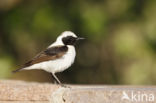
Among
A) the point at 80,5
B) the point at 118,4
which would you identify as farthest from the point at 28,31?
the point at 118,4

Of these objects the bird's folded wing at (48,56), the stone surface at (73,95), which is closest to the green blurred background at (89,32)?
the bird's folded wing at (48,56)

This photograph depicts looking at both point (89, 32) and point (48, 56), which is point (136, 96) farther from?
point (89, 32)

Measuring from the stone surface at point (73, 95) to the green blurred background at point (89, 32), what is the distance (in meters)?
4.43

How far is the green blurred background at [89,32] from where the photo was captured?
1020 centimetres

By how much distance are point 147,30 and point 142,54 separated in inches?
18.8

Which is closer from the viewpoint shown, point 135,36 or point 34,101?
point 34,101

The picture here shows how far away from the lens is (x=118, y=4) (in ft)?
34.9

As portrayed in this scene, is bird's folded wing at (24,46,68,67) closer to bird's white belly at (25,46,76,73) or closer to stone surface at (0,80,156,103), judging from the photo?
bird's white belly at (25,46,76,73)

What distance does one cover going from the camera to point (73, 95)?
5371 millimetres

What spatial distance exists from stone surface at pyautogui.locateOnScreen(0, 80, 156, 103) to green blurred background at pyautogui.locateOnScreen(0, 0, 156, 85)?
4427 mm

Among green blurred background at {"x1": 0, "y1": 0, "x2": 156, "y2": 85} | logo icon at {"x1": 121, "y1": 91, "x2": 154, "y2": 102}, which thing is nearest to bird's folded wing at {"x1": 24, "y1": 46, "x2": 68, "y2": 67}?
logo icon at {"x1": 121, "y1": 91, "x2": 154, "y2": 102}

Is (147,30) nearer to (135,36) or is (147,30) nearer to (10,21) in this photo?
(135,36)

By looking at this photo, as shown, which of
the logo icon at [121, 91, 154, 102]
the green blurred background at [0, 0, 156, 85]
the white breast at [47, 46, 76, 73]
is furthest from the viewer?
the green blurred background at [0, 0, 156, 85]

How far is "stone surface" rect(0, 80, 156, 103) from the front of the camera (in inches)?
208
